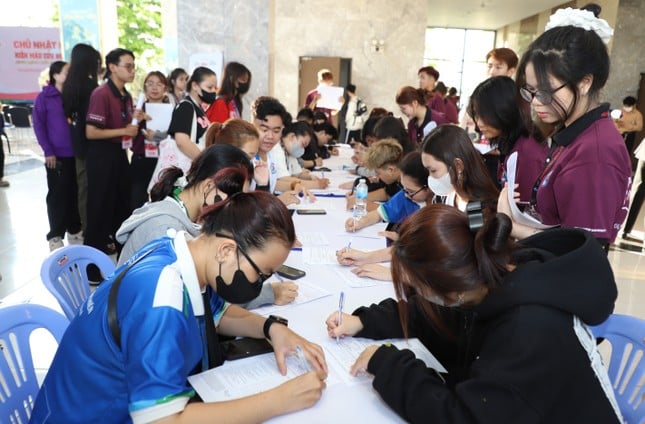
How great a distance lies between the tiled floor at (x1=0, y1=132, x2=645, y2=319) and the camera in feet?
10.9

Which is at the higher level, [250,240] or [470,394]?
[250,240]

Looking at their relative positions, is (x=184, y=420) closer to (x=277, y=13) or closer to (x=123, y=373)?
(x=123, y=373)

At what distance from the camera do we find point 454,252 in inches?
38.3

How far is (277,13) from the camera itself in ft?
30.1

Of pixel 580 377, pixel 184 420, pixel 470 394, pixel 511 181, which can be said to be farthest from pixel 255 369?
pixel 511 181

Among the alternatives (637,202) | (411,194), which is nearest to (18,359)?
(411,194)

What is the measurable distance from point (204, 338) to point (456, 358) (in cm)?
68

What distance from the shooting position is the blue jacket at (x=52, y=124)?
4.05 metres

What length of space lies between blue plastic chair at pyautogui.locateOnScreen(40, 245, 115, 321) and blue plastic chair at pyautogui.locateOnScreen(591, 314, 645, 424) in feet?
5.39

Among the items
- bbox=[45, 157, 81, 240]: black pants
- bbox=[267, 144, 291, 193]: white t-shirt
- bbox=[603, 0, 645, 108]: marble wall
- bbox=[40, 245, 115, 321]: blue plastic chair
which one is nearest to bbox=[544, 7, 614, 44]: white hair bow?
bbox=[40, 245, 115, 321]: blue plastic chair

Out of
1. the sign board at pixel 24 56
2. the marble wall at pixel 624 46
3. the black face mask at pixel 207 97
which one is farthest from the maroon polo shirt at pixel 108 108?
the marble wall at pixel 624 46

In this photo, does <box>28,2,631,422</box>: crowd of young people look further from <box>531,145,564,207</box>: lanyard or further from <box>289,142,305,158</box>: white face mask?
<box>289,142,305,158</box>: white face mask

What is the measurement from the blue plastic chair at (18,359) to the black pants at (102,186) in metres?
2.50

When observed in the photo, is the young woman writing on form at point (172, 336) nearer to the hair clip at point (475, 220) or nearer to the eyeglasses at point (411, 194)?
the hair clip at point (475, 220)
